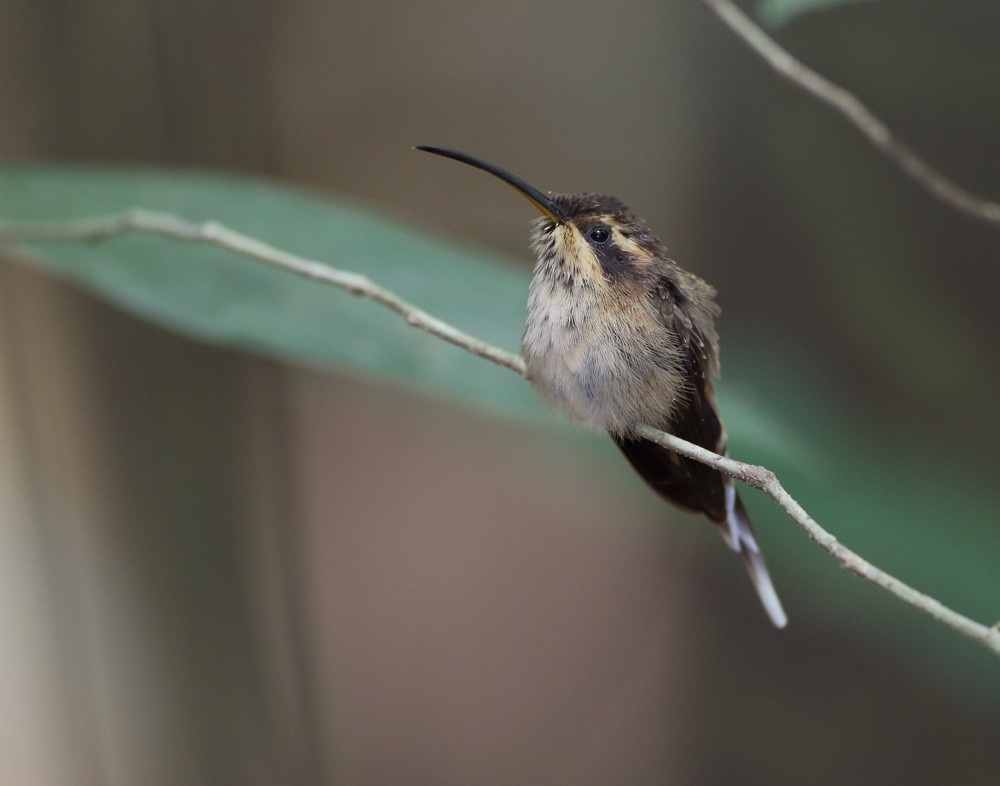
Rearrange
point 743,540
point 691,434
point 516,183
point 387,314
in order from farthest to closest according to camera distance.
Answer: point 387,314 → point 743,540 → point 691,434 → point 516,183

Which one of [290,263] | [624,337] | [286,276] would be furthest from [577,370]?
[286,276]

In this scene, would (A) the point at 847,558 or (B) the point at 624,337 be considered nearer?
(A) the point at 847,558

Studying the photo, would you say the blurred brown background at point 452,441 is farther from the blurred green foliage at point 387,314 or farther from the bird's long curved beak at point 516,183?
the bird's long curved beak at point 516,183

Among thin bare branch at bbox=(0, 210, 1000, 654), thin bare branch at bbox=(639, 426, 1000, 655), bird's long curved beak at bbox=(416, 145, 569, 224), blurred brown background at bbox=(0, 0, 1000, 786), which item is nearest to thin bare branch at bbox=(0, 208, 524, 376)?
thin bare branch at bbox=(0, 210, 1000, 654)

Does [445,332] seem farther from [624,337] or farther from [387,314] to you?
→ [387,314]

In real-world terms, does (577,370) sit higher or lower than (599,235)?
lower

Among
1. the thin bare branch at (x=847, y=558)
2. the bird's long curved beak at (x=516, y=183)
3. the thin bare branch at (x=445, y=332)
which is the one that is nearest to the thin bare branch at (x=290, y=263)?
the thin bare branch at (x=445, y=332)
